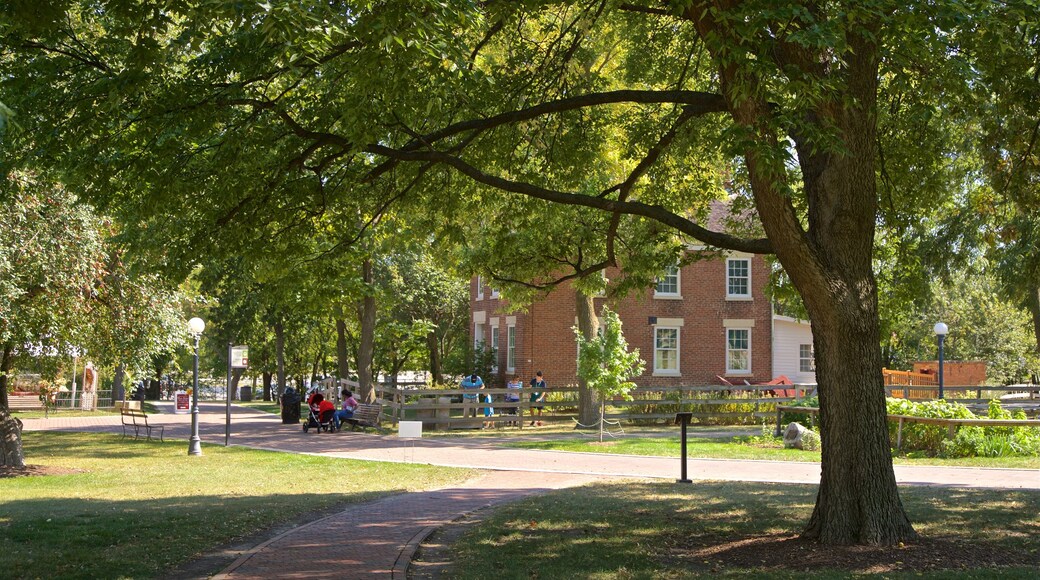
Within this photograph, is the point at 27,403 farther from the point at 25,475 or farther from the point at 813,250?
the point at 813,250

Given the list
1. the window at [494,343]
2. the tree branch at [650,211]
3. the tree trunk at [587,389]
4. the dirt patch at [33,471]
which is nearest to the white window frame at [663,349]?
the window at [494,343]

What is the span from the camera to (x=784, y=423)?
82.9 feet

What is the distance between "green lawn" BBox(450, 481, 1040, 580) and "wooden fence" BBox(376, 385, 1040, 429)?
50.0 ft

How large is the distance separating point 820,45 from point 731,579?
435 cm

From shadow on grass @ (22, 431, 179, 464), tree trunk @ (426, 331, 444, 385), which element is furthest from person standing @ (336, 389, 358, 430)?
tree trunk @ (426, 331, 444, 385)

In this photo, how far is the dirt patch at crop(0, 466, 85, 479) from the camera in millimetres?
18359

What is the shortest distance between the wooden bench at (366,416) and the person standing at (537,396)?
4764mm

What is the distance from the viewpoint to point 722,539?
32.2 ft

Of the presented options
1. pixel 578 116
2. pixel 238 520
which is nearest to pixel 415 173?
pixel 578 116

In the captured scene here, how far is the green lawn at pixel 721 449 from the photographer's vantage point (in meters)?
18.9

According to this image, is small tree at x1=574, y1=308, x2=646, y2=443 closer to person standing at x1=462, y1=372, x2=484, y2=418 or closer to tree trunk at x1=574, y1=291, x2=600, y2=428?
tree trunk at x1=574, y1=291, x2=600, y2=428

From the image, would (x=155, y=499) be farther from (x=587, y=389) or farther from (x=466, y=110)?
(x=587, y=389)

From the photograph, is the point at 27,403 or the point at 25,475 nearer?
the point at 25,475

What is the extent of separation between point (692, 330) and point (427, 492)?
23.4 meters
